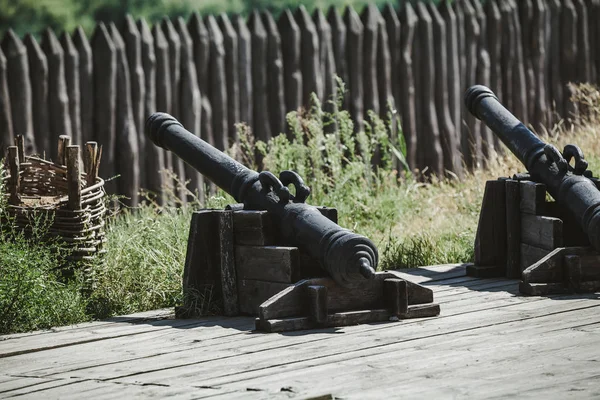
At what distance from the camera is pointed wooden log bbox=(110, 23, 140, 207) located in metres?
10.4

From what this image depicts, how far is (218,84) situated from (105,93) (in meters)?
1.14

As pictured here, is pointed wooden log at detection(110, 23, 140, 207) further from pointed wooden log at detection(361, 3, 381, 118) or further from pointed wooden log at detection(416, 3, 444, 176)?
pointed wooden log at detection(416, 3, 444, 176)

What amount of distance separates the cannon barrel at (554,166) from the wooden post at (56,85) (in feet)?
13.4

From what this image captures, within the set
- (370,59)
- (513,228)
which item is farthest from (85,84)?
(513,228)

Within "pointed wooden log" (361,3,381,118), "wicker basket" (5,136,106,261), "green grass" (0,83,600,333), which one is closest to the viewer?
"green grass" (0,83,600,333)

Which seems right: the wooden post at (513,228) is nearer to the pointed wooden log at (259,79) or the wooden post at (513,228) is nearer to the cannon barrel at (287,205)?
the cannon barrel at (287,205)

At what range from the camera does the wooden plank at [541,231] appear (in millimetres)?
6480

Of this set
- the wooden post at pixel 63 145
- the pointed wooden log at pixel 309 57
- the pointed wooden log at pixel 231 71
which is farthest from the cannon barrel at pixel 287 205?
the pointed wooden log at pixel 309 57

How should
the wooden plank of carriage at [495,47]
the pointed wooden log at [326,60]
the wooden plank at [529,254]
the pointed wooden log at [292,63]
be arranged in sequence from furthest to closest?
the wooden plank of carriage at [495,47] < the pointed wooden log at [326,60] < the pointed wooden log at [292,63] < the wooden plank at [529,254]

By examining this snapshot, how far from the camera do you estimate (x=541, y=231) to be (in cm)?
665

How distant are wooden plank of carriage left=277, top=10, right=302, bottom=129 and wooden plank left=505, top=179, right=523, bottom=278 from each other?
4.53 metres

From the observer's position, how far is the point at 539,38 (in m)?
13.1

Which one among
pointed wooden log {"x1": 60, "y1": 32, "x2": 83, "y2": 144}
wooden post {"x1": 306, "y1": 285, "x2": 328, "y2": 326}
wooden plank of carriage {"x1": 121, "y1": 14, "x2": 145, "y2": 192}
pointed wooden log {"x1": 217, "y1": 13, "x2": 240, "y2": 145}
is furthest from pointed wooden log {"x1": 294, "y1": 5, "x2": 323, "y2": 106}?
wooden post {"x1": 306, "y1": 285, "x2": 328, "y2": 326}

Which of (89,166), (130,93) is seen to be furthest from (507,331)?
(130,93)
